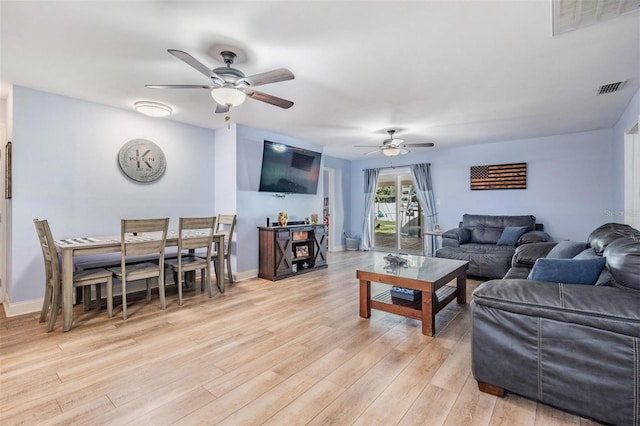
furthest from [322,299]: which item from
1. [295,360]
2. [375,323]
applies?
[295,360]

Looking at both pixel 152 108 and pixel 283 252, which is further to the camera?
pixel 283 252

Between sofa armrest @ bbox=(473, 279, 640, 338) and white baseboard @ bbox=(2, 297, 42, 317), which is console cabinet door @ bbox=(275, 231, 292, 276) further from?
sofa armrest @ bbox=(473, 279, 640, 338)

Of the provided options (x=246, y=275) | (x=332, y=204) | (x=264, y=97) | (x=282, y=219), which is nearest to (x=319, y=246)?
(x=282, y=219)

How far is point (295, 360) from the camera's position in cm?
223

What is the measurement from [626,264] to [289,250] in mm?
3996

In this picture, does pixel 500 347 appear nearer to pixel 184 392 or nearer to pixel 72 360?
pixel 184 392

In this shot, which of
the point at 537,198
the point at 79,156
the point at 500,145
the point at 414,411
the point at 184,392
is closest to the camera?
the point at 414,411

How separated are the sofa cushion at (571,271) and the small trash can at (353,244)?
237 inches

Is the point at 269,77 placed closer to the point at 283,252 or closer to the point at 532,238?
the point at 283,252

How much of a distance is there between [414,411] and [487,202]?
5.56 meters

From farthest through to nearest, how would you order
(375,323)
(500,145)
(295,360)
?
(500,145), (375,323), (295,360)

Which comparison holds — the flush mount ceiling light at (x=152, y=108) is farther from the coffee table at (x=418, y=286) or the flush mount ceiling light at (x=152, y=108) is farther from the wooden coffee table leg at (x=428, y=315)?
the wooden coffee table leg at (x=428, y=315)

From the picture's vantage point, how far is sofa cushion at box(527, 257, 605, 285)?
1756 mm

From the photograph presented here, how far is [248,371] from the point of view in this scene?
209 cm
